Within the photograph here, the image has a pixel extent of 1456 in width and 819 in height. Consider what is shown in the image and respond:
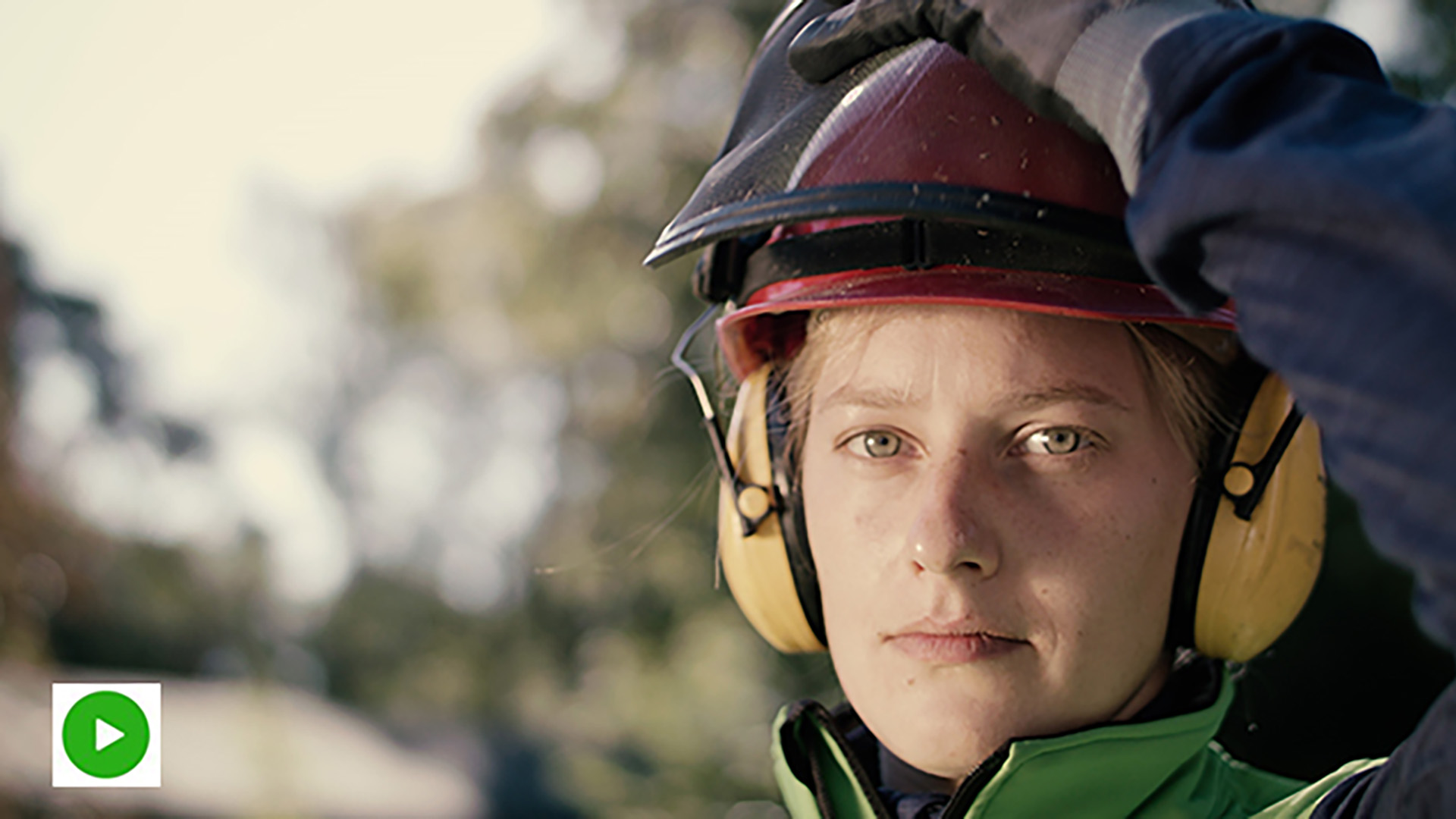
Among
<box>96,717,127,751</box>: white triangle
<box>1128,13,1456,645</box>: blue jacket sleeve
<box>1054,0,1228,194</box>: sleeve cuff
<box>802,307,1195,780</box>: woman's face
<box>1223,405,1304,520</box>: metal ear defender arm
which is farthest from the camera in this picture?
<box>96,717,127,751</box>: white triangle

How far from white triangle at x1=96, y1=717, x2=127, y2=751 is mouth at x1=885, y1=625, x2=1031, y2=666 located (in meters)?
3.04

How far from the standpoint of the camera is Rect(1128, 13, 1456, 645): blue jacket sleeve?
30.3 inches

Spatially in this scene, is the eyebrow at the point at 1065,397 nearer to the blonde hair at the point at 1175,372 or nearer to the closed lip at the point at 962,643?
the blonde hair at the point at 1175,372

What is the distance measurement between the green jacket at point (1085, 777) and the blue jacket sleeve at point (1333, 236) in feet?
2.14

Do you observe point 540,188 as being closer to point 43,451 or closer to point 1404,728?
point 1404,728

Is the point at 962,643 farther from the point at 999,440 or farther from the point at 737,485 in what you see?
the point at 737,485

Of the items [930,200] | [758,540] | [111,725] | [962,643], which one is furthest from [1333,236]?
[111,725]

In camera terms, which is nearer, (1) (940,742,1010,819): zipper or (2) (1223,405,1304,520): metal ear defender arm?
(1) (940,742,1010,819): zipper

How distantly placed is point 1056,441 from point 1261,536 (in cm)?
32

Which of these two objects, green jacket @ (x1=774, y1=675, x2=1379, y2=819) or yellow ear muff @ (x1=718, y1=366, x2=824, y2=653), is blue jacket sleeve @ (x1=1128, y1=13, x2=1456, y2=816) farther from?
yellow ear muff @ (x1=718, y1=366, x2=824, y2=653)

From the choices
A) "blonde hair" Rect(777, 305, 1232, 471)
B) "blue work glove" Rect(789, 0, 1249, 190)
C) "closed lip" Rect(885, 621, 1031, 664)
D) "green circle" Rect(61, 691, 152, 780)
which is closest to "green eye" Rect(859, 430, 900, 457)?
"blonde hair" Rect(777, 305, 1232, 471)

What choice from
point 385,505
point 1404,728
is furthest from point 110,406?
point 1404,728

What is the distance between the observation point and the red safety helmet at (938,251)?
4.58 feet

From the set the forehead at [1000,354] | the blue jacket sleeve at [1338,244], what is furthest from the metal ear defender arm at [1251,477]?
the blue jacket sleeve at [1338,244]
